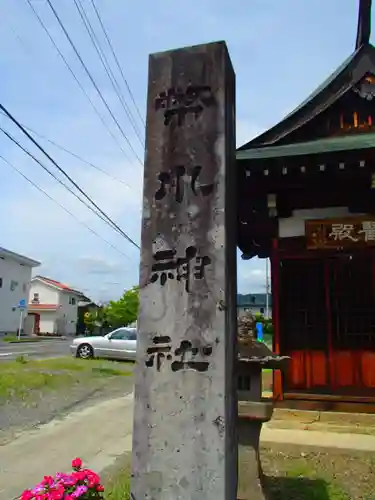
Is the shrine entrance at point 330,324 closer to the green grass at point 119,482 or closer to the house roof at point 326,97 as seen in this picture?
the house roof at point 326,97

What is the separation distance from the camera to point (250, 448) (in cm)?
431

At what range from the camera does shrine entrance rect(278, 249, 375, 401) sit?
6965 millimetres

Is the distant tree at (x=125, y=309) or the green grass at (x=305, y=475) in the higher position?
the distant tree at (x=125, y=309)

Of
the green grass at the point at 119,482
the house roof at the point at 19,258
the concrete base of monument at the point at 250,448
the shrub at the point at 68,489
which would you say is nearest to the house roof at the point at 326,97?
the concrete base of monument at the point at 250,448

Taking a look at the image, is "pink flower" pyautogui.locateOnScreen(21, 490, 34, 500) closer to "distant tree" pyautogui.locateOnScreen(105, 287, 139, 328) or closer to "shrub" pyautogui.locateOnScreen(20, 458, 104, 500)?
"shrub" pyautogui.locateOnScreen(20, 458, 104, 500)

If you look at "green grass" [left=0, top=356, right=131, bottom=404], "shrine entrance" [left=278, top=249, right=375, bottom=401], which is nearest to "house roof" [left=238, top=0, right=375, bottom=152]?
"shrine entrance" [left=278, top=249, right=375, bottom=401]

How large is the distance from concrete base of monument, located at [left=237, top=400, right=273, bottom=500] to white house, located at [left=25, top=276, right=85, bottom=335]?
43513 millimetres

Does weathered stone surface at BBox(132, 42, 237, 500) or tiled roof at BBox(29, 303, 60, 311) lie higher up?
tiled roof at BBox(29, 303, 60, 311)

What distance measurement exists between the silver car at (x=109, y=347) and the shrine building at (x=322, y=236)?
10.8 m

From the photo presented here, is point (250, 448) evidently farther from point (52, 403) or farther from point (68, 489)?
point (52, 403)

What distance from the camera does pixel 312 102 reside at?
7.93 metres

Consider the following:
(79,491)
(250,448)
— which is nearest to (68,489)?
(79,491)

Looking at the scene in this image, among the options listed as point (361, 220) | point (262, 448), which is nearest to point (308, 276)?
point (361, 220)

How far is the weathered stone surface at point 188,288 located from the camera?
9.57ft
